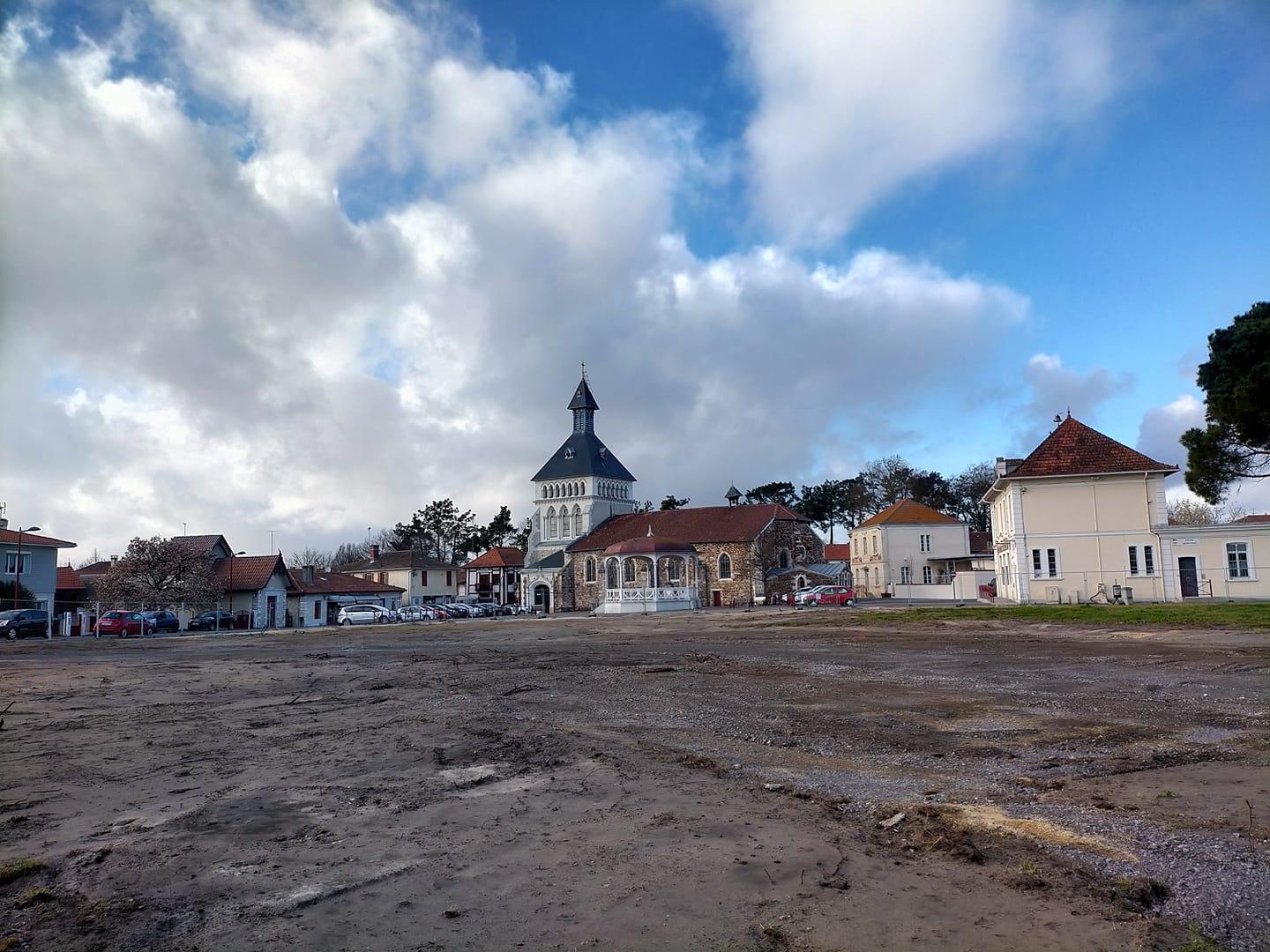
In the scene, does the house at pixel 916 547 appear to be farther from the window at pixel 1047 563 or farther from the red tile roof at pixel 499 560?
the red tile roof at pixel 499 560

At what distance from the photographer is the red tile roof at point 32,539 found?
4925cm

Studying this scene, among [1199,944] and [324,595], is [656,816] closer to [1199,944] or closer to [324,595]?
[1199,944]

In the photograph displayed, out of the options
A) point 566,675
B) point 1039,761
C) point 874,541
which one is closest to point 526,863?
point 1039,761

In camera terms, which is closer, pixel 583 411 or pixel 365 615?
pixel 365 615

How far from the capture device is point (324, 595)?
215 feet

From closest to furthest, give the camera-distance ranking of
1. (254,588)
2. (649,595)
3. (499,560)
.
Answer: (649,595)
(254,588)
(499,560)

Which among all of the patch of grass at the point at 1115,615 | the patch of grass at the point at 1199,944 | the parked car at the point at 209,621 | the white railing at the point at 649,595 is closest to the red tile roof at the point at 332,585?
the parked car at the point at 209,621

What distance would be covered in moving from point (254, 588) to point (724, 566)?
112 feet

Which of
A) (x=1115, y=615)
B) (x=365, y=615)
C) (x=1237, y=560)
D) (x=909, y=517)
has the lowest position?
(x=365, y=615)

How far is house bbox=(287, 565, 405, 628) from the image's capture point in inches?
2456

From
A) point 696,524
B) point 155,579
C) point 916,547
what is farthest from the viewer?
point 696,524

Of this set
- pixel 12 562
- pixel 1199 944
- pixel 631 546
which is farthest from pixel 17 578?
pixel 1199 944

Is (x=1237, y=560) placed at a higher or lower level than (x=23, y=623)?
higher

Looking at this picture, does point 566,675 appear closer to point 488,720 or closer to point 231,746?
point 488,720
